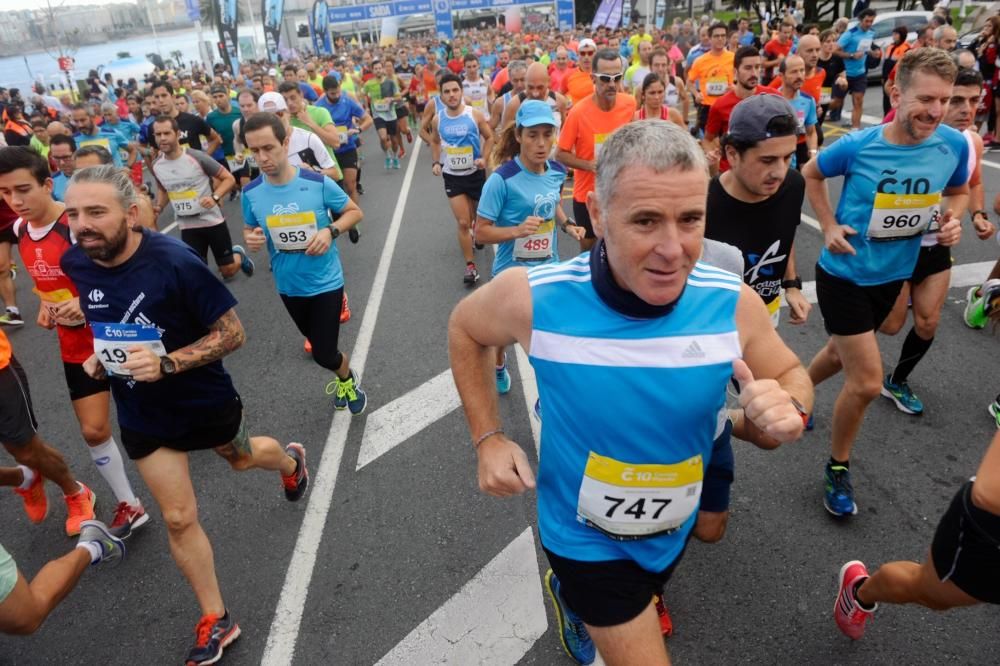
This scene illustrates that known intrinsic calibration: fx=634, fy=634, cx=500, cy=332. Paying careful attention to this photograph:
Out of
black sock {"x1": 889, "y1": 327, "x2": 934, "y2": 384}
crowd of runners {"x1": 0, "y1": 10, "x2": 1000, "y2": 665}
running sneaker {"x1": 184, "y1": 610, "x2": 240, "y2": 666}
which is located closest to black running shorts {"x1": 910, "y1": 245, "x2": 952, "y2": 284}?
crowd of runners {"x1": 0, "y1": 10, "x2": 1000, "y2": 665}

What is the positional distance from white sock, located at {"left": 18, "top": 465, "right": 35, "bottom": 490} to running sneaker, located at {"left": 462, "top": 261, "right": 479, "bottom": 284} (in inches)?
169

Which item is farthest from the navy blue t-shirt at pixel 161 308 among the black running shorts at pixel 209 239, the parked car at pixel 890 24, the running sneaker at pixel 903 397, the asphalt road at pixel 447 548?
the parked car at pixel 890 24

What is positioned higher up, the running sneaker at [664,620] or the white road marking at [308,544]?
the running sneaker at [664,620]

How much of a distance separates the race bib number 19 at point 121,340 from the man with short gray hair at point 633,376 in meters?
1.67

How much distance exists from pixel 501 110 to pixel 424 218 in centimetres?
209

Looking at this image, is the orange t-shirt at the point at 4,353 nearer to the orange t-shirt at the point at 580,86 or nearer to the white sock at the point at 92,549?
the white sock at the point at 92,549

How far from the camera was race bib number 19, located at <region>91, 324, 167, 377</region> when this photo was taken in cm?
280

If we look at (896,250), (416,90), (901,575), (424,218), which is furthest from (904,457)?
(416,90)

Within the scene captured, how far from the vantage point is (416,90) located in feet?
58.9

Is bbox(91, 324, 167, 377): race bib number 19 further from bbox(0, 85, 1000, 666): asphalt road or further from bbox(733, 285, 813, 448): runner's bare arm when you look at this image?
bbox(733, 285, 813, 448): runner's bare arm

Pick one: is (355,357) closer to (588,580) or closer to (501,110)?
(588,580)

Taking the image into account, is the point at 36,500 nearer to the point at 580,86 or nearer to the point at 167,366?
the point at 167,366

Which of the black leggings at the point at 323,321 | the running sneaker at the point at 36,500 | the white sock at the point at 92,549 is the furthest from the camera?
the black leggings at the point at 323,321

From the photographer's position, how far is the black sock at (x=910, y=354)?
3.88 m
